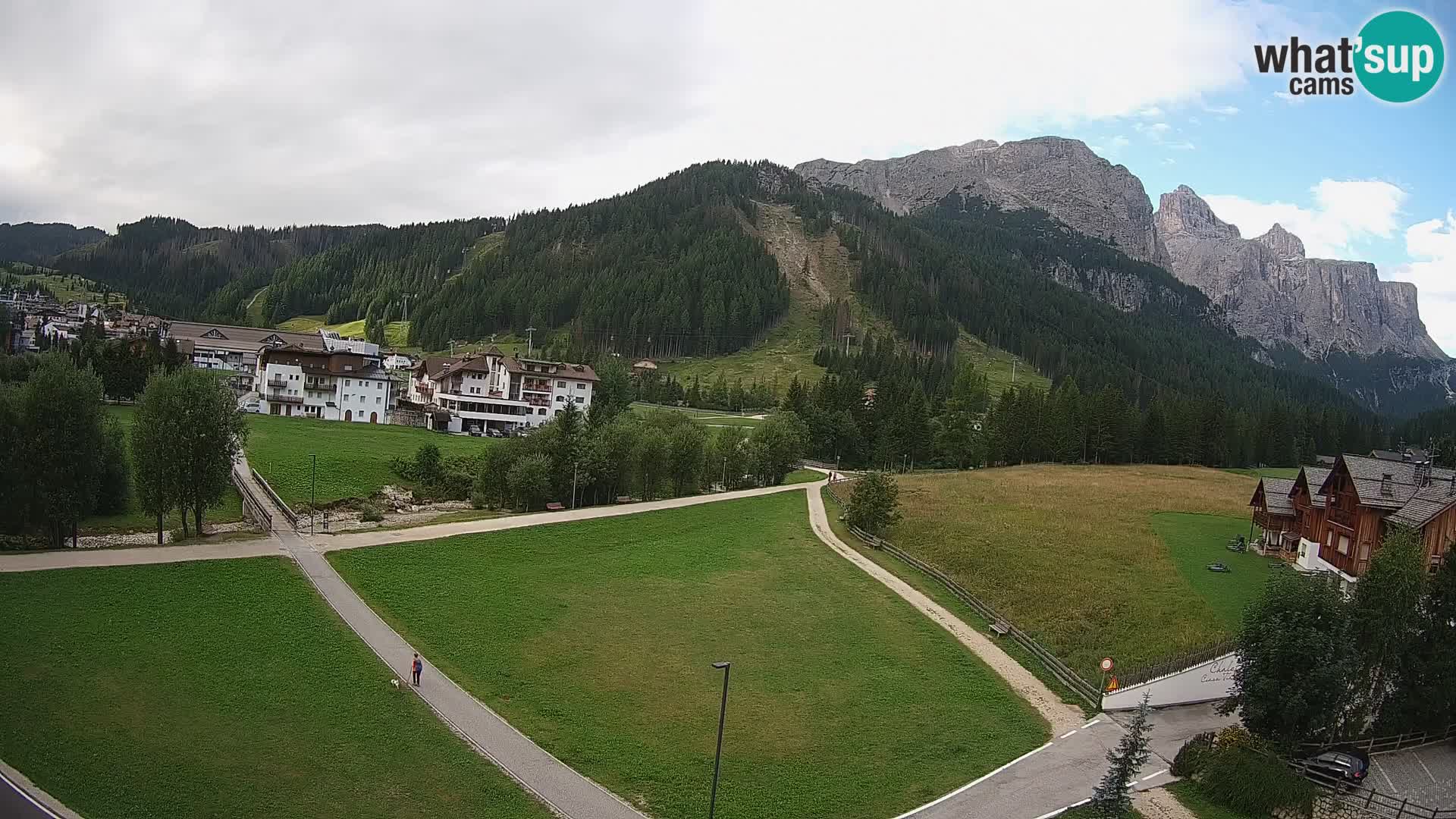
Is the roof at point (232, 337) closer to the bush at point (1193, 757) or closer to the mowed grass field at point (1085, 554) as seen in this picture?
the mowed grass field at point (1085, 554)

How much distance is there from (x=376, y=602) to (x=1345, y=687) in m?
40.6

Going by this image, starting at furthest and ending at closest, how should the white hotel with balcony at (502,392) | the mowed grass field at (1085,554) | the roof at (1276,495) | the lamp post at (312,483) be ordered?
the white hotel with balcony at (502,392) → the lamp post at (312,483) → the roof at (1276,495) → the mowed grass field at (1085,554)

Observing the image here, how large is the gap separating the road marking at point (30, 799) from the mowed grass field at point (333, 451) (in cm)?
A: 3833

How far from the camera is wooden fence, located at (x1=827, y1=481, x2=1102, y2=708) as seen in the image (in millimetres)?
36594

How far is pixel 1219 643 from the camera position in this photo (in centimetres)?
3806

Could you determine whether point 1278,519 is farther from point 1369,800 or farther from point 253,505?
point 253,505

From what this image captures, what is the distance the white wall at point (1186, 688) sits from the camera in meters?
35.1

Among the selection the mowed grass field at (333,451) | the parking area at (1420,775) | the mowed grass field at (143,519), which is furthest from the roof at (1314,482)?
the mowed grass field at (143,519)

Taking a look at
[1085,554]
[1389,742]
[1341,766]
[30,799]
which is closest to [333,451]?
[30,799]

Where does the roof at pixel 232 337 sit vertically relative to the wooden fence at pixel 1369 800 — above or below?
above

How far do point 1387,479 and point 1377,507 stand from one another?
10.8 feet

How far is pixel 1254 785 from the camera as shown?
27094 millimetres

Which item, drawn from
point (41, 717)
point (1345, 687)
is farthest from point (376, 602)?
point (1345, 687)

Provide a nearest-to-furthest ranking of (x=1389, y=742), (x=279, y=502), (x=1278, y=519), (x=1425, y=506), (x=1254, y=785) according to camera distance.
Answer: (x=1254, y=785) < (x=1389, y=742) < (x=1425, y=506) < (x=1278, y=519) < (x=279, y=502)
